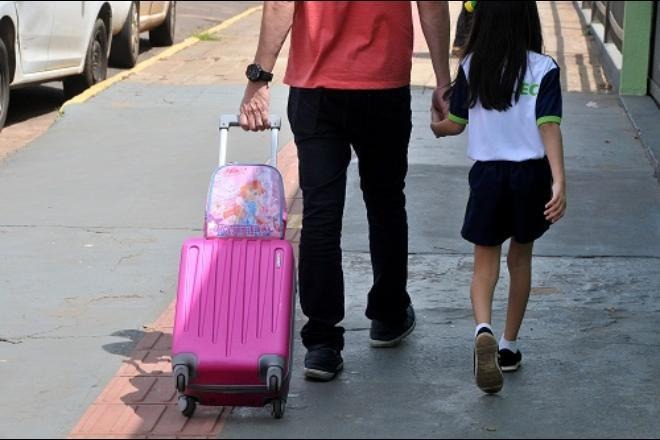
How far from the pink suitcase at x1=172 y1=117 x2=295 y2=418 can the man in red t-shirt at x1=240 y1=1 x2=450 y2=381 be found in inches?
13.2

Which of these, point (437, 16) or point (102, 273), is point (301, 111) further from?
point (102, 273)

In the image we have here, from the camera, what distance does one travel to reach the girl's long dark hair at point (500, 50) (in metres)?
5.38

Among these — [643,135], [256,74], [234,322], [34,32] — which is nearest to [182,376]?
[234,322]

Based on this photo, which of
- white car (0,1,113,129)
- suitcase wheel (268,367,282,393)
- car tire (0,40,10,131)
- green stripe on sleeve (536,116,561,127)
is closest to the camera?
suitcase wheel (268,367,282,393)

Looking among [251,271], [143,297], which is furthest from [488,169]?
[143,297]

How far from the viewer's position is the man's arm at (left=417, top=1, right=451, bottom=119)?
5.63m

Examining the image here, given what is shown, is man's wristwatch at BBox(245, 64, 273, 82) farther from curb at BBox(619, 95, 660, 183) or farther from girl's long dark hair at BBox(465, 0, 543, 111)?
curb at BBox(619, 95, 660, 183)

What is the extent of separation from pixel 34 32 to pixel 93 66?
6.79 feet

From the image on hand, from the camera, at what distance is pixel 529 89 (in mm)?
5402

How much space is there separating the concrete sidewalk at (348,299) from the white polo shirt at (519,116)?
0.90 metres

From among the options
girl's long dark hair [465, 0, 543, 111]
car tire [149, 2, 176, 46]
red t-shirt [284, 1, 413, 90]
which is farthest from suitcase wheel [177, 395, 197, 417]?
car tire [149, 2, 176, 46]

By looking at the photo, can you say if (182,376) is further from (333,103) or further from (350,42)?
(350,42)

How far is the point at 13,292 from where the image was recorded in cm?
697

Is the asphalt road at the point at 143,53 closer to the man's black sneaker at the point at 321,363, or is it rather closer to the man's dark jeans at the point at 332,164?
the man's dark jeans at the point at 332,164
